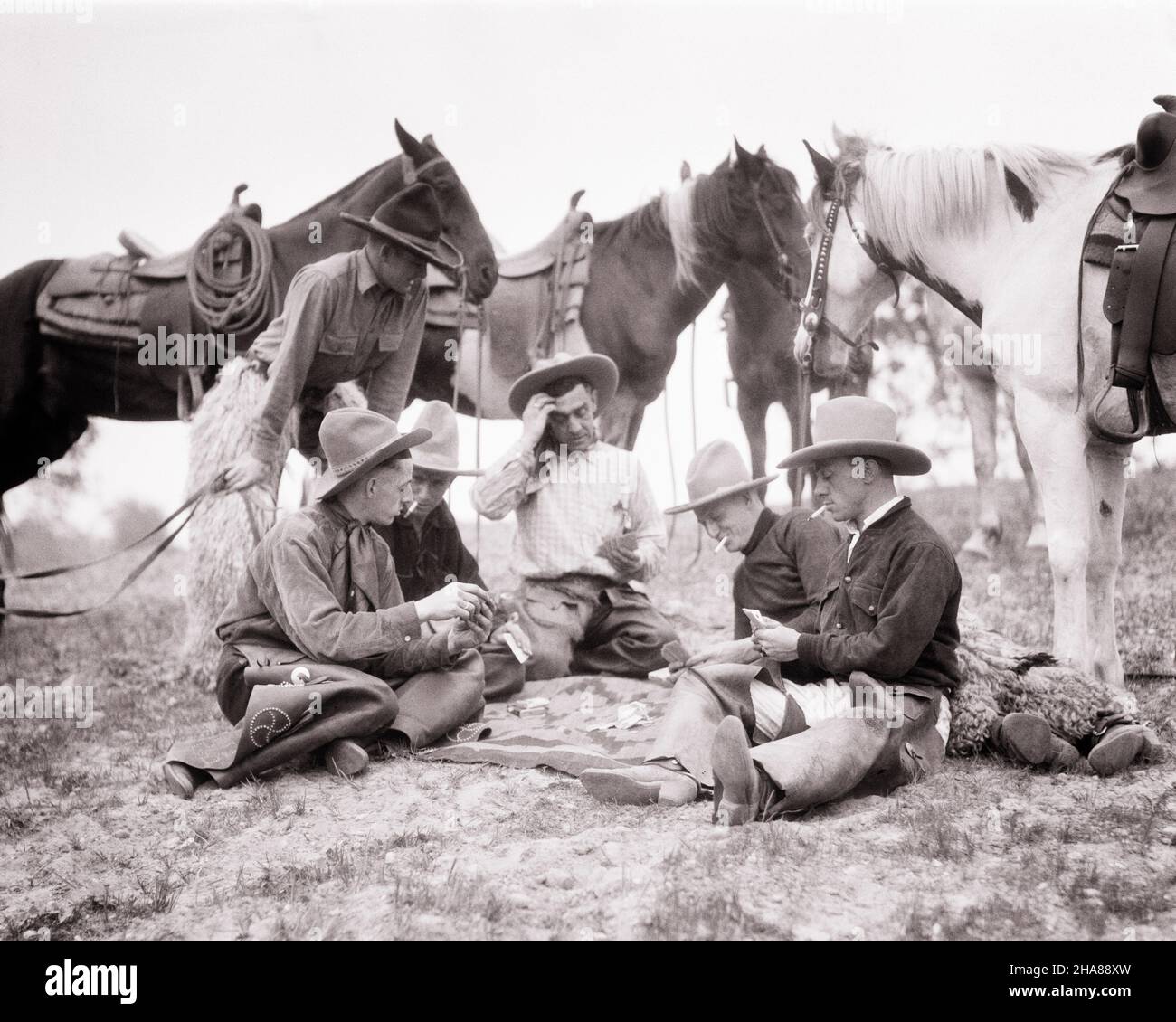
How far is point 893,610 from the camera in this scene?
335cm

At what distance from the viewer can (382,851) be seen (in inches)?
127

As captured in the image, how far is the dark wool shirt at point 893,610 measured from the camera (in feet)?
10.9

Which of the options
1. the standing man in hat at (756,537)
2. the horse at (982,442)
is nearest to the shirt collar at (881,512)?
the standing man in hat at (756,537)

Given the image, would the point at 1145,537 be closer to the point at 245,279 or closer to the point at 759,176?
the point at 759,176

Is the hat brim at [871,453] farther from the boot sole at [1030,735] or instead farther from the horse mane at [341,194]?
the horse mane at [341,194]

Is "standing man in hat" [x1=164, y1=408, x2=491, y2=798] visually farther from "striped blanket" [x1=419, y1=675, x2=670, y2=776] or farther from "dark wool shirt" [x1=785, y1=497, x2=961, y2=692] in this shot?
"dark wool shirt" [x1=785, y1=497, x2=961, y2=692]

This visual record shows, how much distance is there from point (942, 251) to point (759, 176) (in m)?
1.55

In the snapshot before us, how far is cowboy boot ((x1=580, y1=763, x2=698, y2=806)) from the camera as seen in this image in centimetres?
344

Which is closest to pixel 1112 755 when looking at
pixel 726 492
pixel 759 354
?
pixel 726 492

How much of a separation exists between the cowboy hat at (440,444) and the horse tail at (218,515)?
2.40 feet

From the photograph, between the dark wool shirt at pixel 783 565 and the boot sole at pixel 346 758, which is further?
the dark wool shirt at pixel 783 565

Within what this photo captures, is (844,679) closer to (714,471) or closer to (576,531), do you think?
(714,471)

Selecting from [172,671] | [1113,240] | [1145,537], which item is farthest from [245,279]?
[1145,537]

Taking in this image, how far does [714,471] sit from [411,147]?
237 cm
